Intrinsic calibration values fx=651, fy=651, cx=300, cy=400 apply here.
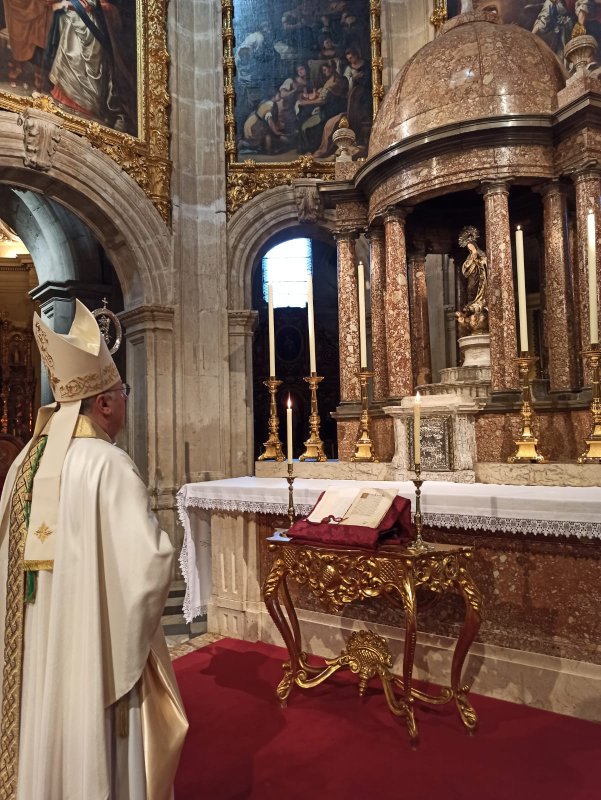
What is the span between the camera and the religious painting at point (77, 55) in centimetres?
688

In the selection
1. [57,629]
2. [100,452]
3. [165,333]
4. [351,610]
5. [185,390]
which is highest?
[165,333]

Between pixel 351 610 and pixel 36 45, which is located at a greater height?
pixel 36 45

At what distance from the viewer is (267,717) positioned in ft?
12.4

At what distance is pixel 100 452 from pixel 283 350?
37.7ft

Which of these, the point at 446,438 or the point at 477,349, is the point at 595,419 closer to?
the point at 446,438

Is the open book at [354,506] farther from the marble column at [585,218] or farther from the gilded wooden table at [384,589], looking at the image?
the marble column at [585,218]

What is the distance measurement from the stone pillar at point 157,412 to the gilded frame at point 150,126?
131cm

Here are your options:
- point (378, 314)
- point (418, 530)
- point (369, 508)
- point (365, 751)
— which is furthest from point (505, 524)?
point (378, 314)

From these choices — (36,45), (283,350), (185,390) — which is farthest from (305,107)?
(283,350)

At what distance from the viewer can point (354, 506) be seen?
374 cm

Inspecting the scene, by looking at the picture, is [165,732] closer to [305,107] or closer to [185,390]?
[185,390]

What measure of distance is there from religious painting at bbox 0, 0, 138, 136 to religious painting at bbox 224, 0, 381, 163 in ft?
4.86

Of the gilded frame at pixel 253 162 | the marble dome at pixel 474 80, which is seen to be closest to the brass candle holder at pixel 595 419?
the marble dome at pixel 474 80

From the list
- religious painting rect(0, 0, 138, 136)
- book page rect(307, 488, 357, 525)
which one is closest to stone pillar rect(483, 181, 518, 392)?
book page rect(307, 488, 357, 525)
